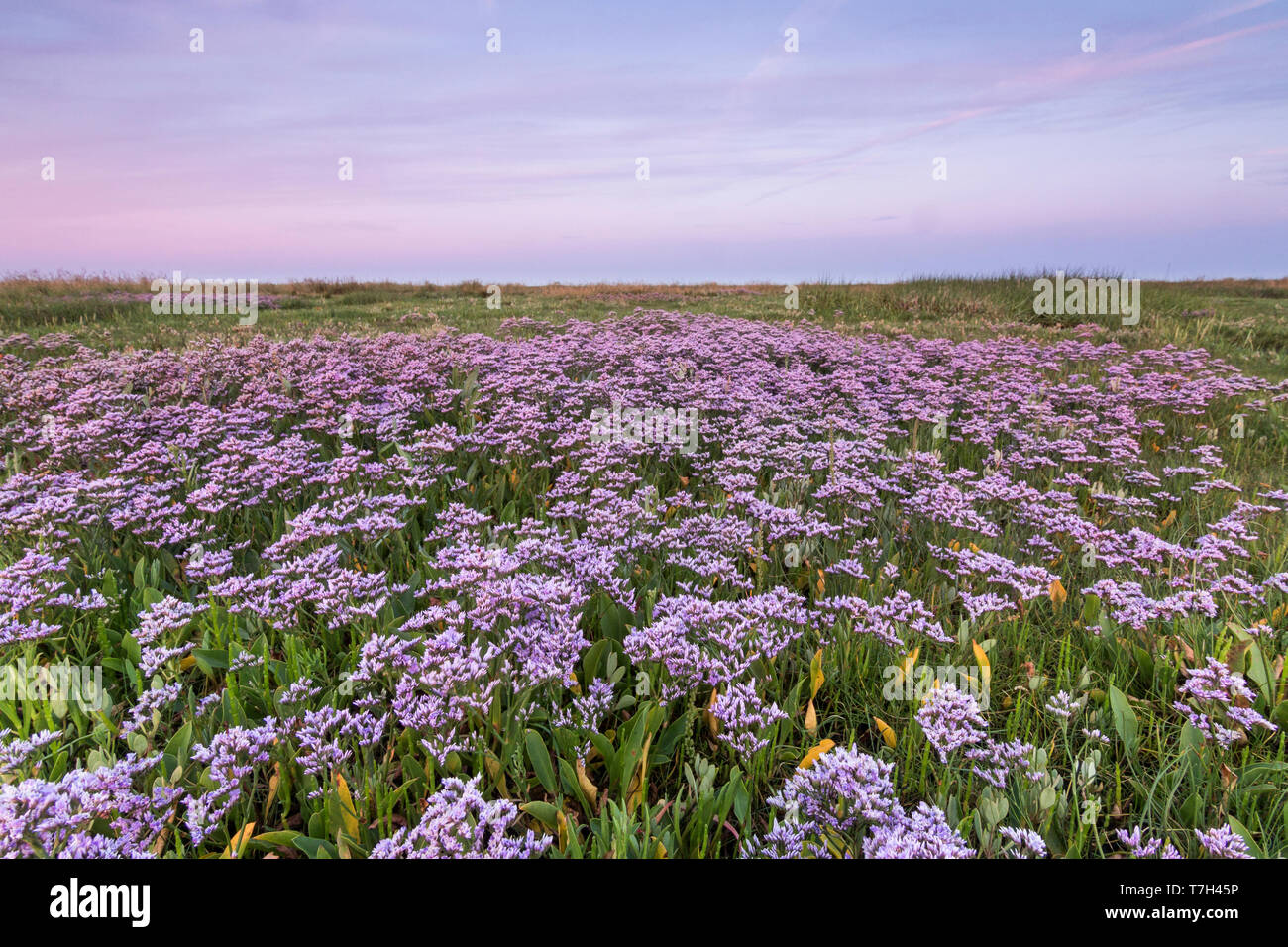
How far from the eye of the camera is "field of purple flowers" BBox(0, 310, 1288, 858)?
9.05 feet

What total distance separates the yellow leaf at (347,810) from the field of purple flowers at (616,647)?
2cm

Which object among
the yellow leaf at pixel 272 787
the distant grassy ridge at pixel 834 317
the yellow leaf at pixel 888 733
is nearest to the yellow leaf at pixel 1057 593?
the yellow leaf at pixel 888 733

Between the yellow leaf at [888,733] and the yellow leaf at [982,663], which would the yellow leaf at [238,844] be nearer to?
the yellow leaf at [888,733]

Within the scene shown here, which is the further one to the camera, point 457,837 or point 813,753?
point 813,753

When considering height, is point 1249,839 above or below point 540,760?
below

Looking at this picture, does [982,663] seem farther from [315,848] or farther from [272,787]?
[272,787]

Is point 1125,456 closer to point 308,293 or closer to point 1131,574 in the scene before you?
point 1131,574

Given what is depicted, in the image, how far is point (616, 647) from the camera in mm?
3973

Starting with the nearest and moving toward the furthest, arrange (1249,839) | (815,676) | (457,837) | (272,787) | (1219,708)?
(457,837), (1249,839), (272,787), (1219,708), (815,676)

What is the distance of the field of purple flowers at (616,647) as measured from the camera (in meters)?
2.76

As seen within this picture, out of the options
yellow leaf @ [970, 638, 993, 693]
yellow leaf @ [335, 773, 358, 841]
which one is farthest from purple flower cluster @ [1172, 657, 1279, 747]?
yellow leaf @ [335, 773, 358, 841]

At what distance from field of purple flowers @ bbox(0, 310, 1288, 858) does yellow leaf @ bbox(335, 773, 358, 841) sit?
0.02 metres

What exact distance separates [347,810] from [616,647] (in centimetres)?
167

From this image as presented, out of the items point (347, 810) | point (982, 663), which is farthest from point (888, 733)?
point (347, 810)
